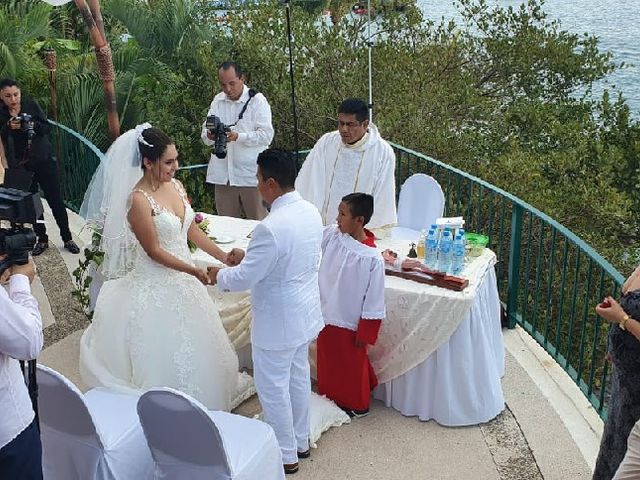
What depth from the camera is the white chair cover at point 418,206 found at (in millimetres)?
5887

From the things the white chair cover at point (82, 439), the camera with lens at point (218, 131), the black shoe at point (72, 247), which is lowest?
the black shoe at point (72, 247)

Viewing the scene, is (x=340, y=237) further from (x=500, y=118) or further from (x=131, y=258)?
(x=500, y=118)

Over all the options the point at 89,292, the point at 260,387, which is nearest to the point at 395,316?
the point at 260,387

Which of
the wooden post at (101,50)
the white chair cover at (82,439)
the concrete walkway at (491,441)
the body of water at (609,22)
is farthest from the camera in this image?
the body of water at (609,22)

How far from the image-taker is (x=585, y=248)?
4605 millimetres

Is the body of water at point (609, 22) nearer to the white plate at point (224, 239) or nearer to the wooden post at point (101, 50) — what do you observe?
the wooden post at point (101, 50)

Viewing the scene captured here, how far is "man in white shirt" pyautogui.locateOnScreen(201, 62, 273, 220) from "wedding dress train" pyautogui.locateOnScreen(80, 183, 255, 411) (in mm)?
2169

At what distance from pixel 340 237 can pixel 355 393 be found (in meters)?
0.94

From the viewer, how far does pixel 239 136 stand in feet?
22.0

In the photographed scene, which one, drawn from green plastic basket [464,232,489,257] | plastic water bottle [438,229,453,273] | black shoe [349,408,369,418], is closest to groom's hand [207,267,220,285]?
black shoe [349,408,369,418]

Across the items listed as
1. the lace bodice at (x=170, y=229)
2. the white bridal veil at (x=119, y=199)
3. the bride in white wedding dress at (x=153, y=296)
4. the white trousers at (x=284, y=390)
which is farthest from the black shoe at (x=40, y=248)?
the white trousers at (x=284, y=390)

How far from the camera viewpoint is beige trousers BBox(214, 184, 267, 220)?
23.3ft

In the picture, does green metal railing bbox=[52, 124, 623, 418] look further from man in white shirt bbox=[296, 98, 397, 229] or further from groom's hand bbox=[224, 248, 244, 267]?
groom's hand bbox=[224, 248, 244, 267]

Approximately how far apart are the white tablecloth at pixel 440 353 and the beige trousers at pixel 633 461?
1625 millimetres
